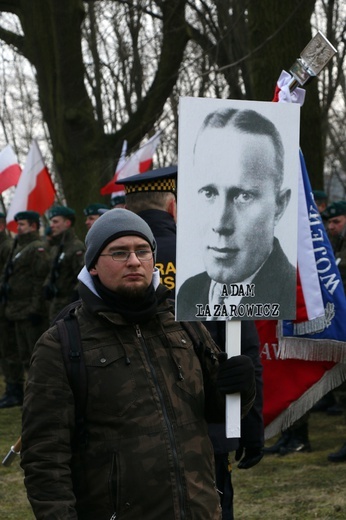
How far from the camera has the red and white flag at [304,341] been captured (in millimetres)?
5758

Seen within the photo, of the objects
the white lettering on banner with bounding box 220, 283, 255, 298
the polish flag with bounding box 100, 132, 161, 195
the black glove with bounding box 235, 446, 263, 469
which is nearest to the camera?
the white lettering on banner with bounding box 220, 283, 255, 298

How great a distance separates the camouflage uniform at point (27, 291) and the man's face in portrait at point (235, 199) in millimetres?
8003

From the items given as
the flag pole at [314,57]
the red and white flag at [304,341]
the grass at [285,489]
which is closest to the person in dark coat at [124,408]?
the flag pole at [314,57]

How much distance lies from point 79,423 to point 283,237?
0.94 m

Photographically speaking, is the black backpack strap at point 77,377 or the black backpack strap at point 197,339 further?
the black backpack strap at point 197,339

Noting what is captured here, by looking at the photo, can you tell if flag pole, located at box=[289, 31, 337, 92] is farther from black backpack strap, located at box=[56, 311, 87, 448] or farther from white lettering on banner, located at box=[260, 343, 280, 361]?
white lettering on banner, located at box=[260, 343, 280, 361]

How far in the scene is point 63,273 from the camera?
1084 centimetres

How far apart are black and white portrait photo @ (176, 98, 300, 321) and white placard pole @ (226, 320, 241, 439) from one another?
48 millimetres

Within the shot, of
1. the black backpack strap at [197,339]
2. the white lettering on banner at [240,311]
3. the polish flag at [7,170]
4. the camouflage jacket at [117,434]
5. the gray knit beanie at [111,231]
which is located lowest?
the camouflage jacket at [117,434]

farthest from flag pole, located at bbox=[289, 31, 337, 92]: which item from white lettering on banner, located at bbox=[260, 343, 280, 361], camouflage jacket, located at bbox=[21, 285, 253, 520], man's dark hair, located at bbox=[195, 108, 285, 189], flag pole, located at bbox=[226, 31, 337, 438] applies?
white lettering on banner, located at bbox=[260, 343, 280, 361]

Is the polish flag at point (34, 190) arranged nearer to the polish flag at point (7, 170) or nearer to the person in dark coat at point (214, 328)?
the polish flag at point (7, 170)

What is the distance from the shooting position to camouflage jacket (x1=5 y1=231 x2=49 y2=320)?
1130cm

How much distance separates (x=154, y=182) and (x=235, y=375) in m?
1.82

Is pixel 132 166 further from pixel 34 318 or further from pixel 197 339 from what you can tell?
pixel 197 339
